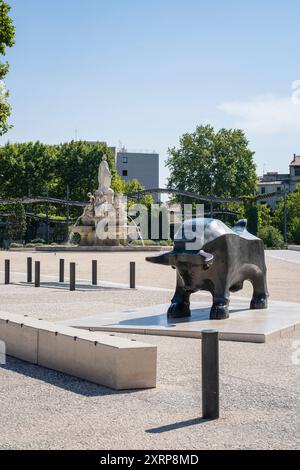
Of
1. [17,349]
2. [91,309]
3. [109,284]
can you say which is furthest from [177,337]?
[109,284]

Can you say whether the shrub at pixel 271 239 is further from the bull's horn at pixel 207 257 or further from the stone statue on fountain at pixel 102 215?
the bull's horn at pixel 207 257

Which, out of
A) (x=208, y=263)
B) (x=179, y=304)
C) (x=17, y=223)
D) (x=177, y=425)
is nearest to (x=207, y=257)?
(x=208, y=263)

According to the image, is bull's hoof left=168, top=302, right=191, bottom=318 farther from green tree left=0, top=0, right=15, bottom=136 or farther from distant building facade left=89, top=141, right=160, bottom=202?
distant building facade left=89, top=141, right=160, bottom=202

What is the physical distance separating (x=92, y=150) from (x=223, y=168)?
1539 centimetres

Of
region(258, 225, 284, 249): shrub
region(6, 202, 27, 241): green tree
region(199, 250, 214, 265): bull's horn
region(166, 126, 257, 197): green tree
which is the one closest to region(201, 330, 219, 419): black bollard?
region(199, 250, 214, 265): bull's horn

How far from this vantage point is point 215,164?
75.0m

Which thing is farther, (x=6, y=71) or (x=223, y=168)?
(x=223, y=168)

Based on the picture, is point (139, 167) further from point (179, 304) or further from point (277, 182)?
point (179, 304)

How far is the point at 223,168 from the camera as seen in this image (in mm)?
74125

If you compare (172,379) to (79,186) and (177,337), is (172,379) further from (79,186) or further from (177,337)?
(79,186)

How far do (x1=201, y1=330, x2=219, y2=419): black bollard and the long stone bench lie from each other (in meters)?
1.07

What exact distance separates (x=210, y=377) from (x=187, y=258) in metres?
4.74
